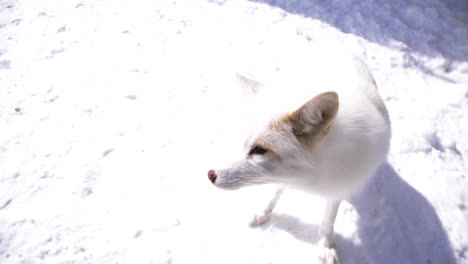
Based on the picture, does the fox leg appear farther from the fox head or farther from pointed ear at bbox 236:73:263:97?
pointed ear at bbox 236:73:263:97

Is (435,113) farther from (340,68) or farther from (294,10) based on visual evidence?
(294,10)

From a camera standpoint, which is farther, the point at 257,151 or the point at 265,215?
the point at 265,215

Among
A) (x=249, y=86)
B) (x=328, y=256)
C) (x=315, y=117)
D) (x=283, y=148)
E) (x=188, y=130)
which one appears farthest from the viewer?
(x=188, y=130)

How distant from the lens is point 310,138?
149 cm

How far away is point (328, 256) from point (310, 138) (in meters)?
1.23

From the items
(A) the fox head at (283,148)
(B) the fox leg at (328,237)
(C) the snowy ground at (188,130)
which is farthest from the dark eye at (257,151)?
(B) the fox leg at (328,237)

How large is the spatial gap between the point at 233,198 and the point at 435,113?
8.96 feet

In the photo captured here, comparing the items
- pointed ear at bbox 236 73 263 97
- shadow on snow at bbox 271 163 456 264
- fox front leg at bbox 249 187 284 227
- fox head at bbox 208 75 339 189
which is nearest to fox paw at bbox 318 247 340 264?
shadow on snow at bbox 271 163 456 264

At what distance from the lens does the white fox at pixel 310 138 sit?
148 centimetres

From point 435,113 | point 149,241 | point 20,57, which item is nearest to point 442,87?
point 435,113

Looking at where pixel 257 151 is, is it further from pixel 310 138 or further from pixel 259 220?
pixel 259 220

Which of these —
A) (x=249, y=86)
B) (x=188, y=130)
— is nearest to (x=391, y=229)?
(x=249, y=86)

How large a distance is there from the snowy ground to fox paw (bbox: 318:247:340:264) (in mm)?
88

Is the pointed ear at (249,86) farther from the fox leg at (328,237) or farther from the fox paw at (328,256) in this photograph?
the fox paw at (328,256)
